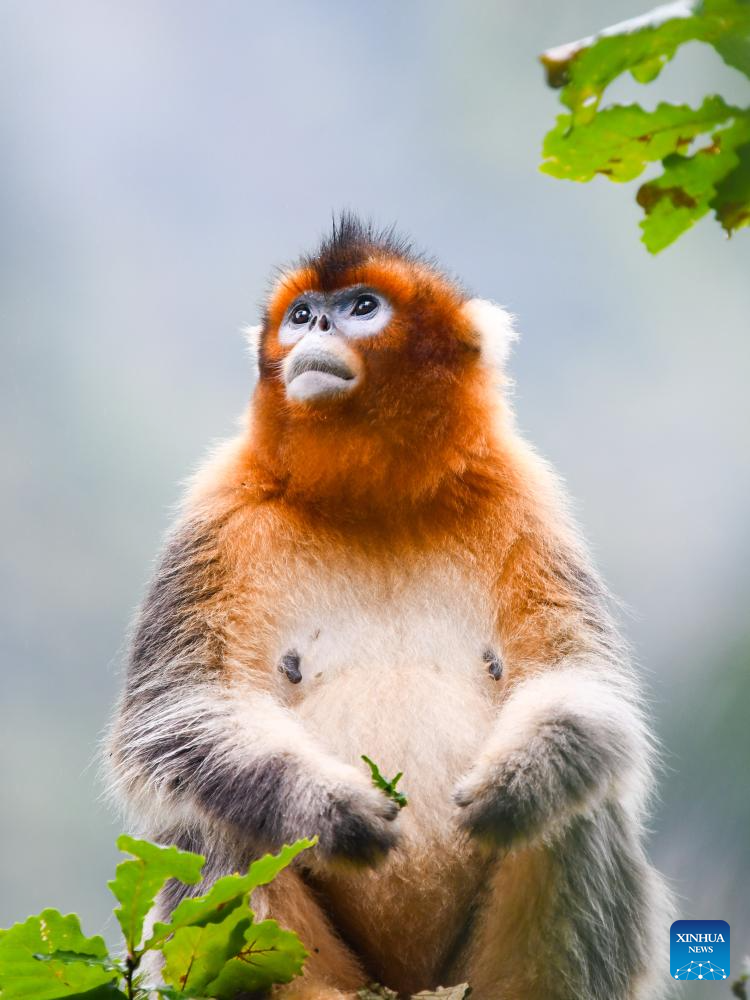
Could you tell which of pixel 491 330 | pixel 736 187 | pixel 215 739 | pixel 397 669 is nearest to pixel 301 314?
pixel 491 330

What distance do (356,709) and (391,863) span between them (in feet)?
1.00

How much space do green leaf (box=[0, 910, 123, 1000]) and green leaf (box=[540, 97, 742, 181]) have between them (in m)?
1.12

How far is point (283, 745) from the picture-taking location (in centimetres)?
204

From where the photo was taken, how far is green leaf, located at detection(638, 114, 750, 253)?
95 centimetres

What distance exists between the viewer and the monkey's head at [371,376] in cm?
251

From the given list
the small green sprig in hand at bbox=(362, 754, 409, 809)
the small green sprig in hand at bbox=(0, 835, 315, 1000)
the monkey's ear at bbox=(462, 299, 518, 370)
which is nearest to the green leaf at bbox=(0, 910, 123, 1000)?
the small green sprig in hand at bbox=(0, 835, 315, 1000)

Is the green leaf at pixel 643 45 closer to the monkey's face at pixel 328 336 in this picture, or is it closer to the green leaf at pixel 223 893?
the green leaf at pixel 223 893

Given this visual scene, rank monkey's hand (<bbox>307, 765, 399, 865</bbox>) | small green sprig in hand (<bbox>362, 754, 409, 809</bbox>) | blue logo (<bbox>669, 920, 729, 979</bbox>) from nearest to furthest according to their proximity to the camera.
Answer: monkey's hand (<bbox>307, 765, 399, 865</bbox>), small green sprig in hand (<bbox>362, 754, 409, 809</bbox>), blue logo (<bbox>669, 920, 729, 979</bbox>)

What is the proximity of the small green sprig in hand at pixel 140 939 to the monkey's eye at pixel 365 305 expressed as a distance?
150 centimetres

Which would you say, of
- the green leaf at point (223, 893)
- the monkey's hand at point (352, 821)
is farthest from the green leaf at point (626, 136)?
the monkey's hand at point (352, 821)

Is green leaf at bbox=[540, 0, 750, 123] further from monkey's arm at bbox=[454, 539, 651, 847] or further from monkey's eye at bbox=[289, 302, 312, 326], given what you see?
monkey's eye at bbox=[289, 302, 312, 326]

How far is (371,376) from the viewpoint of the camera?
2545mm

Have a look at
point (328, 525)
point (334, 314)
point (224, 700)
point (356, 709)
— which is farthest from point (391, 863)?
point (334, 314)

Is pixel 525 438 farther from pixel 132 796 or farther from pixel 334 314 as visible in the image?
pixel 132 796
